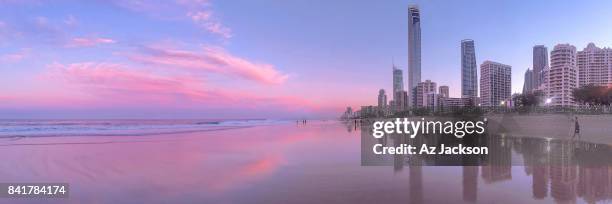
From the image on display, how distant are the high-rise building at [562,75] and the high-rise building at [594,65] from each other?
4155 mm

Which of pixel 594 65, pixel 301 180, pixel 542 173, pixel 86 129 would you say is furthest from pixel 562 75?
pixel 301 180

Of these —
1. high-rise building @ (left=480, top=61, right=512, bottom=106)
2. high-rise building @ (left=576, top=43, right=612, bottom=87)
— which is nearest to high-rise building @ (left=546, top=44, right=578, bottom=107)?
high-rise building @ (left=576, top=43, right=612, bottom=87)

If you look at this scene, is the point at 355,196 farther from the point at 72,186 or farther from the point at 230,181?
the point at 72,186

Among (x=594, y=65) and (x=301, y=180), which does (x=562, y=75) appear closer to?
(x=594, y=65)

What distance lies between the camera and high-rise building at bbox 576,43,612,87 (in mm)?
143000

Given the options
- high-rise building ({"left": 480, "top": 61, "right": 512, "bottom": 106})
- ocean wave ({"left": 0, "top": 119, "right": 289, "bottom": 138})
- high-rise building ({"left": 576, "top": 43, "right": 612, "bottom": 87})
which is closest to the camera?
ocean wave ({"left": 0, "top": 119, "right": 289, "bottom": 138})

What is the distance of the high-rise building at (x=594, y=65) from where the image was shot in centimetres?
14300

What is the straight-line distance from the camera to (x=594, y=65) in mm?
146500

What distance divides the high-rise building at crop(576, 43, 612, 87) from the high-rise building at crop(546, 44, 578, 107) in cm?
416

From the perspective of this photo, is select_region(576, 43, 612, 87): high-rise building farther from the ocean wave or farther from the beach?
the beach

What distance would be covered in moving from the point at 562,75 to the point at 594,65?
22.9 m

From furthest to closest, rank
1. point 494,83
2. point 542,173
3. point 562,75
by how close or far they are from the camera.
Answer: point 494,83
point 562,75
point 542,173

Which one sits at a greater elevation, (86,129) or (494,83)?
(494,83)

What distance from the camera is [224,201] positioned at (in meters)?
9.29
